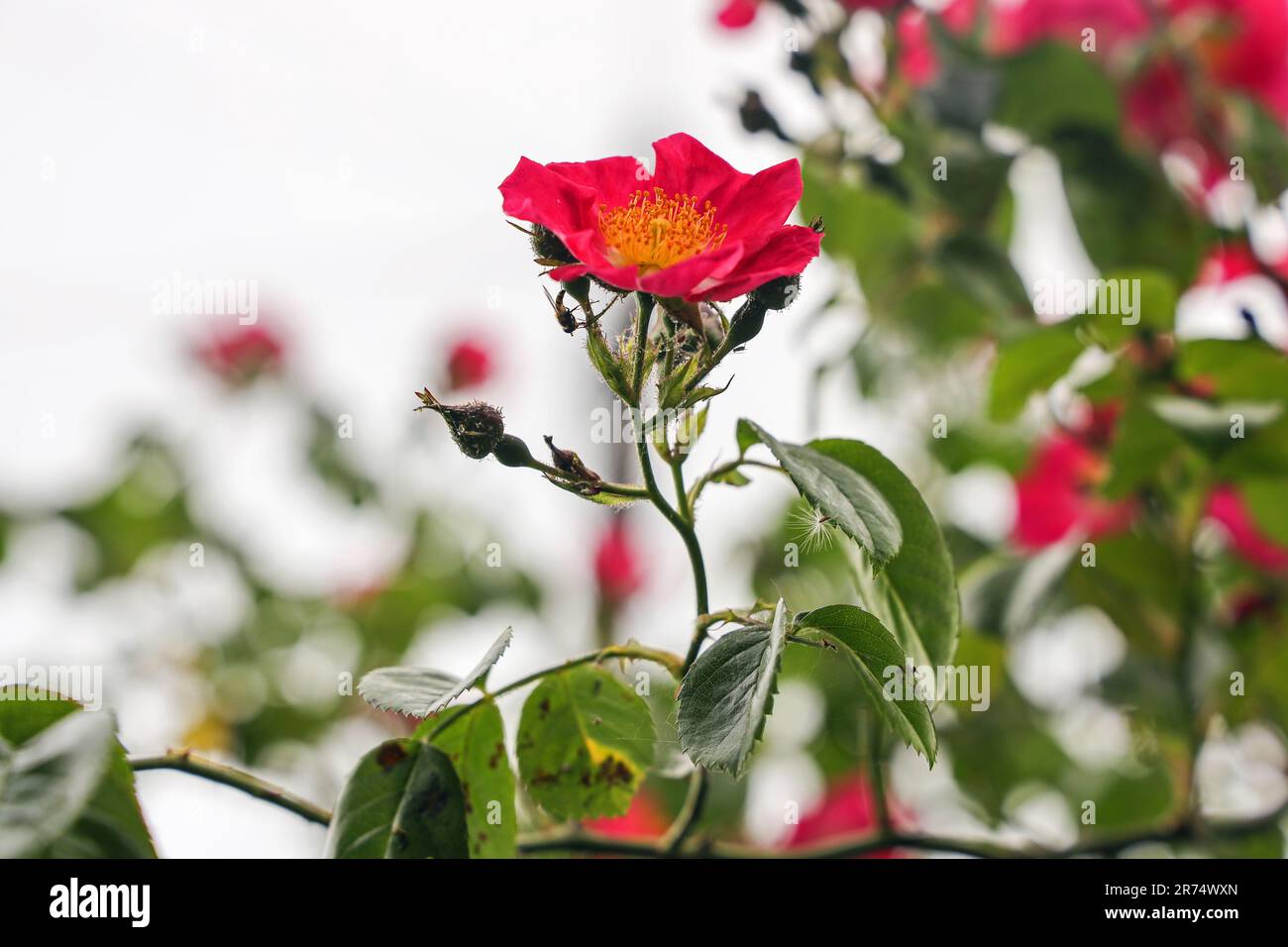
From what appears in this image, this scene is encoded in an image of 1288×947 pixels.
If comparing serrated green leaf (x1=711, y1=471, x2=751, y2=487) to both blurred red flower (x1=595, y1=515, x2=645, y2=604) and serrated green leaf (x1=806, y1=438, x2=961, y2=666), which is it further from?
blurred red flower (x1=595, y1=515, x2=645, y2=604)

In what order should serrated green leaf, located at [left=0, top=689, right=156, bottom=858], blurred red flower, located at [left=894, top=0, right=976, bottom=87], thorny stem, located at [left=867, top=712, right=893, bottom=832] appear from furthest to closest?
blurred red flower, located at [left=894, top=0, right=976, bottom=87]
thorny stem, located at [left=867, top=712, right=893, bottom=832]
serrated green leaf, located at [left=0, top=689, right=156, bottom=858]

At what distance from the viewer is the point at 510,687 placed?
0.43 metres

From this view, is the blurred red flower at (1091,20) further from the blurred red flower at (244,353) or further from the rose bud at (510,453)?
the blurred red flower at (244,353)

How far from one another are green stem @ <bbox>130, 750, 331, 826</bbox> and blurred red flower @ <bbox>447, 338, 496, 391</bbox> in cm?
116

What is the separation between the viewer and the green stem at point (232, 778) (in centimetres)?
44

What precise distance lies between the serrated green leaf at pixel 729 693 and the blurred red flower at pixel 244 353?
1.28 m

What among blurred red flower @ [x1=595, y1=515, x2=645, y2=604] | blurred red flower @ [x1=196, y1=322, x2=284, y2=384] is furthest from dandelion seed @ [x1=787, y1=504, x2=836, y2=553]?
blurred red flower @ [x1=196, y1=322, x2=284, y2=384]

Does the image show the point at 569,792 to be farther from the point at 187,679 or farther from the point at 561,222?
the point at 187,679

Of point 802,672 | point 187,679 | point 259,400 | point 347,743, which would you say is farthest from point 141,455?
point 802,672

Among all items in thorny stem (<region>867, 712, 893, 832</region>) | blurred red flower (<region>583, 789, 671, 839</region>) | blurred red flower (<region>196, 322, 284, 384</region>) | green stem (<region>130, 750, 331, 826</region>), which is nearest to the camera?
green stem (<region>130, 750, 331, 826</region>)

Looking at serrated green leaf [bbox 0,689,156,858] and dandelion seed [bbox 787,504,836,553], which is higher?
dandelion seed [bbox 787,504,836,553]

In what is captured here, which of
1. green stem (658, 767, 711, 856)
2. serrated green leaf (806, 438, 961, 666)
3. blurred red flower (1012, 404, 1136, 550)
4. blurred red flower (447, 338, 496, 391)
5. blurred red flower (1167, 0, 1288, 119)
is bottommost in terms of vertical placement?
green stem (658, 767, 711, 856)

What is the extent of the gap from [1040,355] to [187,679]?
0.99m

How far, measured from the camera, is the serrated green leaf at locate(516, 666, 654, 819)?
47 centimetres
